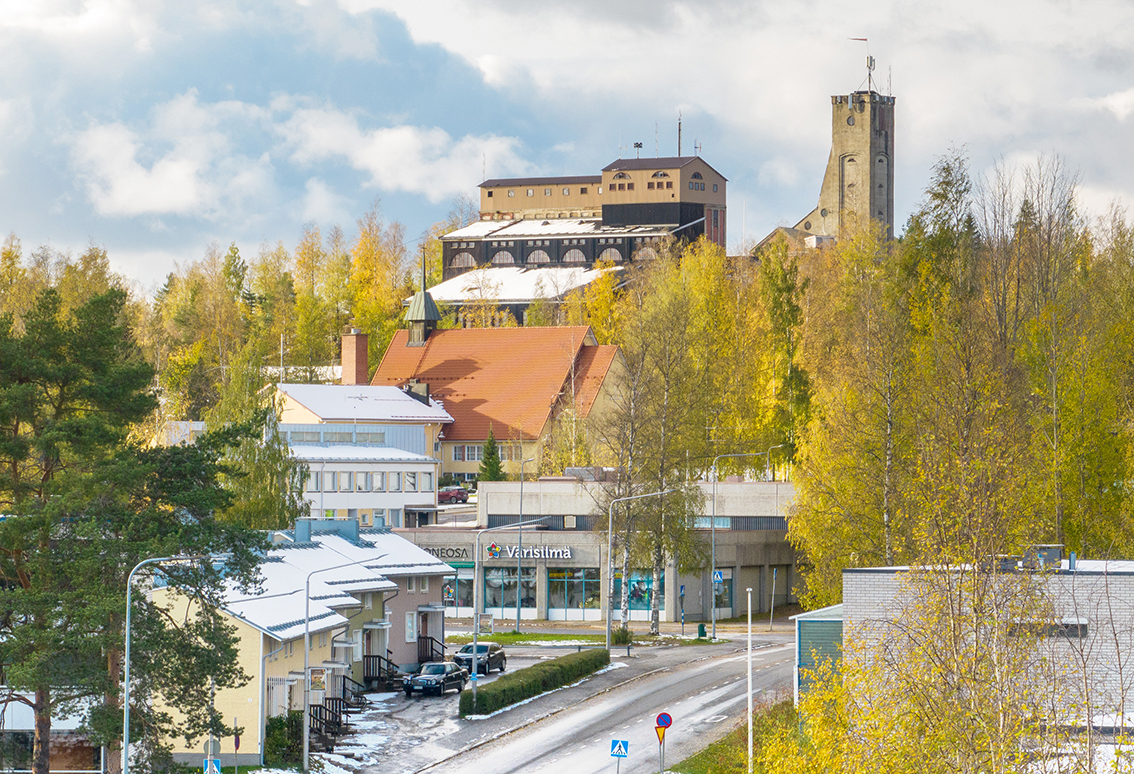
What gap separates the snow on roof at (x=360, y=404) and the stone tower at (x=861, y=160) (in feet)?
222

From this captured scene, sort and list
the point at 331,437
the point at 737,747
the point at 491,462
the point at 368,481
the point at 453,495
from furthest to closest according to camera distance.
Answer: the point at 453,495, the point at 491,462, the point at 331,437, the point at 368,481, the point at 737,747

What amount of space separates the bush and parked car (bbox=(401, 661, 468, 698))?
10279 mm

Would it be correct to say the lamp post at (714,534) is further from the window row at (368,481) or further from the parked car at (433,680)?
the window row at (368,481)

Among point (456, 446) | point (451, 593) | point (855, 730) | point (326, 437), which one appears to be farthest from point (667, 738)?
point (456, 446)

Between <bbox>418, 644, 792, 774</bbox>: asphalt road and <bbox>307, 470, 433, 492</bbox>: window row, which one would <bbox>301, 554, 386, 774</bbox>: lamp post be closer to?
<bbox>418, 644, 792, 774</bbox>: asphalt road

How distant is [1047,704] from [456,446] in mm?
79304

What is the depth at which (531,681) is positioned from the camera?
46688 millimetres

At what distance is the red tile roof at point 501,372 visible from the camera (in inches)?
3974

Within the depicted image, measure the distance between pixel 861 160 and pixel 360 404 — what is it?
77.5 m

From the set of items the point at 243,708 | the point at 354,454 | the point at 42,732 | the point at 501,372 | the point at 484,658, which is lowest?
the point at 484,658

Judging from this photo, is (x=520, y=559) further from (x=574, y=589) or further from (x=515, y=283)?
(x=515, y=283)

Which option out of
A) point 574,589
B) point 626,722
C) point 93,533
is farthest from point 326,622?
point 574,589

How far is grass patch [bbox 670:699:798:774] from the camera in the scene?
35438mm

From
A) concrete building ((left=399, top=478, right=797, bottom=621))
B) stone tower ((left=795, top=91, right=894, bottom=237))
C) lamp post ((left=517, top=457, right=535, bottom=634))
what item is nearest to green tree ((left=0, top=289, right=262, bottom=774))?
lamp post ((left=517, top=457, right=535, bottom=634))
